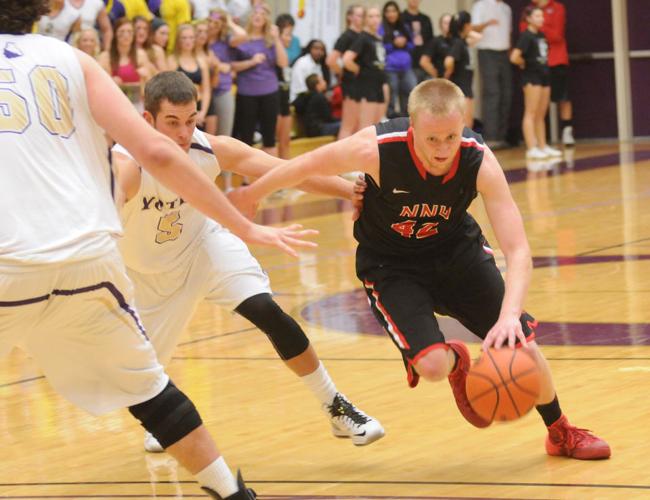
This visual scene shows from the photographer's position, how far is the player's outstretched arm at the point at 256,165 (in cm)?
531

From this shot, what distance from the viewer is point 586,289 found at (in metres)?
8.55

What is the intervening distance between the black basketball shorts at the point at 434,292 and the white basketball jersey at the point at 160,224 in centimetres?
86

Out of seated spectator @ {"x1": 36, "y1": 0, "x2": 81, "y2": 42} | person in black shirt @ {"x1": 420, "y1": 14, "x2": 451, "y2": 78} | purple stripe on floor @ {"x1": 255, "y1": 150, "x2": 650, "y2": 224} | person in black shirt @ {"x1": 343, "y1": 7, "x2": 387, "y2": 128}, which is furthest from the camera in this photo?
person in black shirt @ {"x1": 420, "y1": 14, "x2": 451, "y2": 78}

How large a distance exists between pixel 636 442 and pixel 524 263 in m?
0.94

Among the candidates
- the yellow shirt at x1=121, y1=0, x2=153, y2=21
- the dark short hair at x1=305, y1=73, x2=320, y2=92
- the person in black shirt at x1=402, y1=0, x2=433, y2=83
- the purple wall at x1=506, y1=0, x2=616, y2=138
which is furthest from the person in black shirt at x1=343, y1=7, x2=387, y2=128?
the purple wall at x1=506, y1=0, x2=616, y2=138

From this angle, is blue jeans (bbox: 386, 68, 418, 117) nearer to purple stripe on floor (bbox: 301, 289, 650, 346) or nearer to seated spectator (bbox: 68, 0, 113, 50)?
seated spectator (bbox: 68, 0, 113, 50)

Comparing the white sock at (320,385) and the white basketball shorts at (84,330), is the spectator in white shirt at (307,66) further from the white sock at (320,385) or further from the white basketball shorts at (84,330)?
the white basketball shorts at (84,330)

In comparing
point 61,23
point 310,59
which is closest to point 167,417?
point 61,23

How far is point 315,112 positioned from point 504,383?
13968 millimetres

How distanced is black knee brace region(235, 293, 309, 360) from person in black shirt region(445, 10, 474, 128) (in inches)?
503

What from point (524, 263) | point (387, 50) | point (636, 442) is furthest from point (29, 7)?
point (387, 50)

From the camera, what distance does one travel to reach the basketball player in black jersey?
4719 mm

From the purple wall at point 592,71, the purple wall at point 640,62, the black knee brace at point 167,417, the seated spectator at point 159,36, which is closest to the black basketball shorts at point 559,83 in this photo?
the purple wall at point 592,71

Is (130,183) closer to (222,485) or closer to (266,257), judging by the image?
(222,485)
